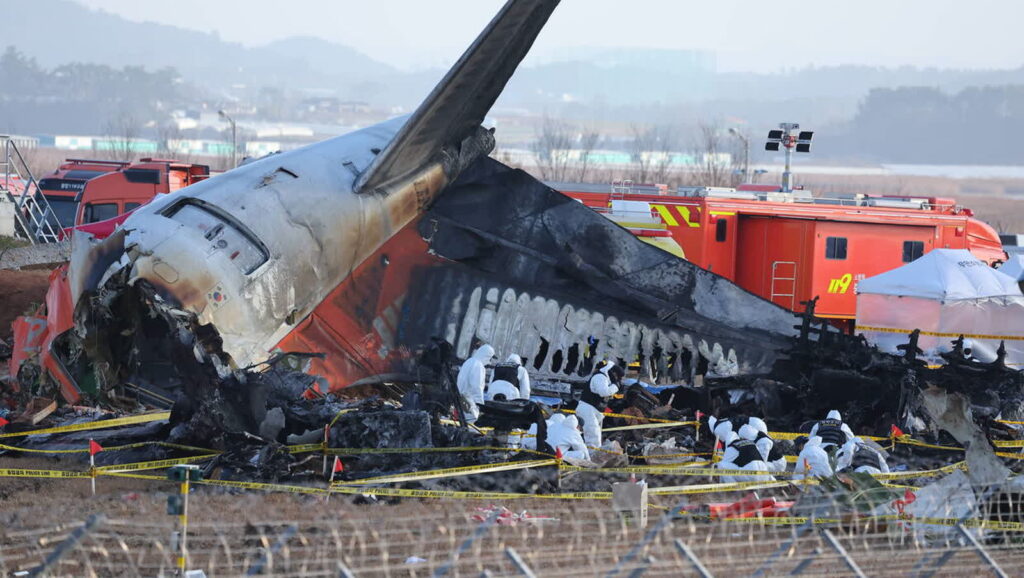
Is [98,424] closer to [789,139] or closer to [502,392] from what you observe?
[502,392]

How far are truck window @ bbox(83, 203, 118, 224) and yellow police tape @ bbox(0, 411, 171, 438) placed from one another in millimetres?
19686

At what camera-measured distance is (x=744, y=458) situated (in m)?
12.5

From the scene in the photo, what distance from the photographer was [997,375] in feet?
54.5

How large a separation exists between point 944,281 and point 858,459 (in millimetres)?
10396

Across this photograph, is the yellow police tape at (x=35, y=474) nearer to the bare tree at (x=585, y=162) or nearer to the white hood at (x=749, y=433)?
the white hood at (x=749, y=433)

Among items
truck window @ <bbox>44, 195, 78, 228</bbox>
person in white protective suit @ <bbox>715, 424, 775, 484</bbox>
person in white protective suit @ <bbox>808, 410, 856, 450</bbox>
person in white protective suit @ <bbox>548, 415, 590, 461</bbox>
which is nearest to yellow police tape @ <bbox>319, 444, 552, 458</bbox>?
person in white protective suit @ <bbox>548, 415, 590, 461</bbox>

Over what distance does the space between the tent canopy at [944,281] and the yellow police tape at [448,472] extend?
12.5 meters

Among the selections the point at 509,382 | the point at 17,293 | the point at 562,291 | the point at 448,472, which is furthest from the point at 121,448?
the point at 17,293

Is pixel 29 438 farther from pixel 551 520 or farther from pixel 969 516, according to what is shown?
pixel 969 516

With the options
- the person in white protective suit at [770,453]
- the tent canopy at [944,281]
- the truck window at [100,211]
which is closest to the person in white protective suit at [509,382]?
the person in white protective suit at [770,453]

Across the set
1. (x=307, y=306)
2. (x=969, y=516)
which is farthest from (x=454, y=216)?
(x=969, y=516)

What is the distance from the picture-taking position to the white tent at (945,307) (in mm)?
22125

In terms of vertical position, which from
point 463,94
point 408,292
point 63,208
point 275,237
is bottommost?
point 63,208

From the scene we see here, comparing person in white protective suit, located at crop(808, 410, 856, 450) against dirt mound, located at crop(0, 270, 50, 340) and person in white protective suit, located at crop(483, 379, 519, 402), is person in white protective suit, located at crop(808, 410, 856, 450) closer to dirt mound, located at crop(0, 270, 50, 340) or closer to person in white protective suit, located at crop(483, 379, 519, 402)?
person in white protective suit, located at crop(483, 379, 519, 402)
